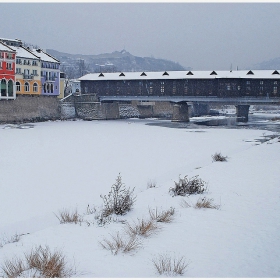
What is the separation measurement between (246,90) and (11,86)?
1276 inches

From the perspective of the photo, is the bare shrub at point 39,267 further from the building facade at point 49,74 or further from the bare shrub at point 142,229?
the building facade at point 49,74

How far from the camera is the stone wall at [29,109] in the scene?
45156mm

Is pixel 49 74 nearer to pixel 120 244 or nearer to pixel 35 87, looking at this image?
pixel 35 87

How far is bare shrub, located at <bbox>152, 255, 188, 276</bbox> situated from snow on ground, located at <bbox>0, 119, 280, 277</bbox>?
0.35ft

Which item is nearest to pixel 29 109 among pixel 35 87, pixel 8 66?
pixel 8 66

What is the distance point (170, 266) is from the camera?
5.73 meters

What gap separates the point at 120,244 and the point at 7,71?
1804 inches

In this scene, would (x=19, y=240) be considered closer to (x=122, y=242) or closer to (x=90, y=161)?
(x=122, y=242)

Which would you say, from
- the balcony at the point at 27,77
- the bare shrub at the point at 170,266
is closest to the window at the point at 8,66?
the balcony at the point at 27,77

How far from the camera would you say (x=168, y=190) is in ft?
37.8

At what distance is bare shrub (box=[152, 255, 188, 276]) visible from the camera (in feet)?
18.6

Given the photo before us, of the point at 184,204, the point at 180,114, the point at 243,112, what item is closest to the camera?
the point at 184,204

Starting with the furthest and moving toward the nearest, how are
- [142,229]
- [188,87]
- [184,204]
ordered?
[188,87], [184,204], [142,229]

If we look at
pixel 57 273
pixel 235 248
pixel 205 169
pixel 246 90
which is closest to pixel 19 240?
pixel 57 273
